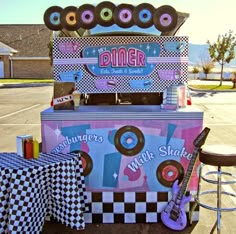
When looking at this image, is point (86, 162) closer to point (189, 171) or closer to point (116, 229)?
point (116, 229)

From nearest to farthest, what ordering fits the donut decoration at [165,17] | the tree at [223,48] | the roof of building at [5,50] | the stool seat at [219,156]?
the stool seat at [219,156] → the donut decoration at [165,17] → the tree at [223,48] → the roof of building at [5,50]

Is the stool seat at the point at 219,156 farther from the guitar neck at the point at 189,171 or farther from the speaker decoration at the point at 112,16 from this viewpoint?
the speaker decoration at the point at 112,16

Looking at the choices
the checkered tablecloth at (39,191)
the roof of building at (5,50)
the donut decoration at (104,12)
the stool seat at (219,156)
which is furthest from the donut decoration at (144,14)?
the roof of building at (5,50)

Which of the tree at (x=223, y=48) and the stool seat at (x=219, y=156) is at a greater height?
the tree at (x=223, y=48)

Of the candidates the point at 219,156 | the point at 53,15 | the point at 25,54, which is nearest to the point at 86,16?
the point at 53,15

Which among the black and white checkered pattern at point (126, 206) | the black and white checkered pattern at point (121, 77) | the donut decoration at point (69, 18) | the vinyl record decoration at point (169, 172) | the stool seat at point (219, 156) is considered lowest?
the black and white checkered pattern at point (126, 206)

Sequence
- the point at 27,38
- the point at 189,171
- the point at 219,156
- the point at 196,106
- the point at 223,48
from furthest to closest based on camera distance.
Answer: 1. the point at 27,38
2. the point at 223,48
3. the point at 196,106
4. the point at 189,171
5. the point at 219,156

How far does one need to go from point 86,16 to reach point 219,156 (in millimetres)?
1857

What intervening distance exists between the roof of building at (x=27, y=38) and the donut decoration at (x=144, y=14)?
31.8m

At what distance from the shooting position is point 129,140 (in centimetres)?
351

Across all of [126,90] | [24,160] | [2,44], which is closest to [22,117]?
[126,90]

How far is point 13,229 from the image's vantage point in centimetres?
282

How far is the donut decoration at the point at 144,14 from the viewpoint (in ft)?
11.3

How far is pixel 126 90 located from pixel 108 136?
83cm
